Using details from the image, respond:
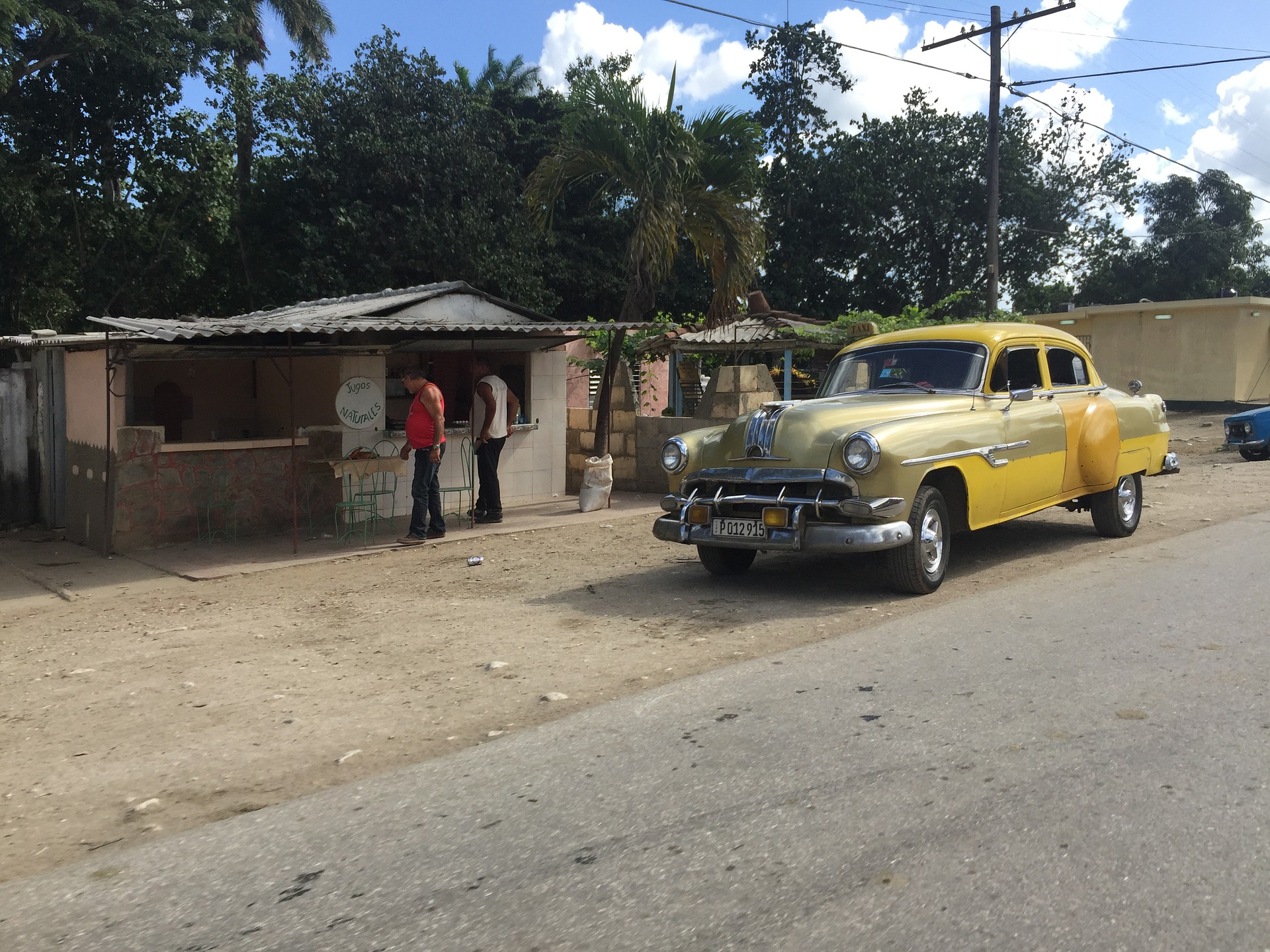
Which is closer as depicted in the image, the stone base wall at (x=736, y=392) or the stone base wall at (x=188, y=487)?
the stone base wall at (x=188, y=487)

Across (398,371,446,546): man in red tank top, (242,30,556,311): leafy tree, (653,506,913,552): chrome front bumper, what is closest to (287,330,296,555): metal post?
(398,371,446,546): man in red tank top

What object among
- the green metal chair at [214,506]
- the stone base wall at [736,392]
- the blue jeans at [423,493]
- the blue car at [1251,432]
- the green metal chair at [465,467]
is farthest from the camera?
the blue car at [1251,432]

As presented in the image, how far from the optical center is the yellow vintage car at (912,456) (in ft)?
23.6

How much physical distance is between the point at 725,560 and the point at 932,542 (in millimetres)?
1597

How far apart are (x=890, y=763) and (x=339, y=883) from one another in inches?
83.1

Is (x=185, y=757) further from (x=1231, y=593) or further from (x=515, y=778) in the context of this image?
(x=1231, y=593)

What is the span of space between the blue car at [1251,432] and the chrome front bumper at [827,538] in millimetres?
12432

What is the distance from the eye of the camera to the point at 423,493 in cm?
1052

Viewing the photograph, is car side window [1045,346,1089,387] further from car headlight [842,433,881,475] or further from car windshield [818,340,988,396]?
car headlight [842,433,881,475]

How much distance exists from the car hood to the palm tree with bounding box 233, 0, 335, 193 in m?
20.1

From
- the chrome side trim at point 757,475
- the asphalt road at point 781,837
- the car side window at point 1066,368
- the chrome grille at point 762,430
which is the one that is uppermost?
the car side window at point 1066,368

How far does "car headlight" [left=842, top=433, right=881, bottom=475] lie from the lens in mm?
7051

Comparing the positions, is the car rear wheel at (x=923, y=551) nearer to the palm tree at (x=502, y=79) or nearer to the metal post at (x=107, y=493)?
the metal post at (x=107, y=493)

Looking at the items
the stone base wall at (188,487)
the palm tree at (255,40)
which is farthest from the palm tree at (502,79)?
the stone base wall at (188,487)
